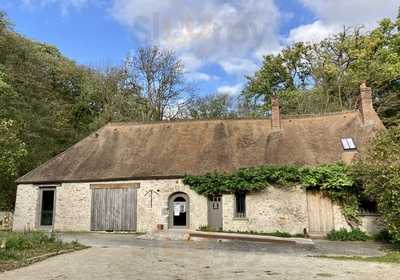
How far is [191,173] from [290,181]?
16.2 feet

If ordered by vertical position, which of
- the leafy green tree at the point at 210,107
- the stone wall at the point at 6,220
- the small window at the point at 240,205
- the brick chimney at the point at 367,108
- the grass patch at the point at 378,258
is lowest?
the grass patch at the point at 378,258

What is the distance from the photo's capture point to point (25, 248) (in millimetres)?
11664

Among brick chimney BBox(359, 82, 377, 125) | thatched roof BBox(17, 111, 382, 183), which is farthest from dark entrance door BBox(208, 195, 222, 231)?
brick chimney BBox(359, 82, 377, 125)

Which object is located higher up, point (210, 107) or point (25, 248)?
point (210, 107)

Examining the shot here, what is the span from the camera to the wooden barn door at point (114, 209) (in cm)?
2023

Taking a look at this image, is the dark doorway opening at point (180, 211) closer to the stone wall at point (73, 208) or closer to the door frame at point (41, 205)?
the stone wall at point (73, 208)

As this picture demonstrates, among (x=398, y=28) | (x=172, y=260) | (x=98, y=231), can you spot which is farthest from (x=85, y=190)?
(x=398, y=28)

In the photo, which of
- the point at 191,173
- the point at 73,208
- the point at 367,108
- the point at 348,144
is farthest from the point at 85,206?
the point at 367,108

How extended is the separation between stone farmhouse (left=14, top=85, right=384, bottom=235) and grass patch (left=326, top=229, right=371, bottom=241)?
524mm

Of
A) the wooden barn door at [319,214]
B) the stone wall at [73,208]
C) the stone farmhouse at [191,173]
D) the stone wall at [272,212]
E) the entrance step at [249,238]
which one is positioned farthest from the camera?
the stone wall at [73,208]

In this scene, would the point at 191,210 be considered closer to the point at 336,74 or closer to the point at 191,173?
the point at 191,173

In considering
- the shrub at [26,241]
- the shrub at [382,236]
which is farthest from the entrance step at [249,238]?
the shrub at [26,241]

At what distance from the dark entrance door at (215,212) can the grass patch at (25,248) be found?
750 centimetres

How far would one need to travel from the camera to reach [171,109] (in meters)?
36.5
